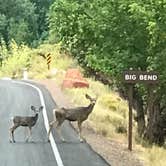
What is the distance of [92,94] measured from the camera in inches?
1364

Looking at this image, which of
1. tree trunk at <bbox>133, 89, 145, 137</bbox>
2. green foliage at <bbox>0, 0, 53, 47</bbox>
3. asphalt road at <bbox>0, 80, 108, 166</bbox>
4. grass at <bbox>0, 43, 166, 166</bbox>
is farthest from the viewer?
green foliage at <bbox>0, 0, 53, 47</bbox>

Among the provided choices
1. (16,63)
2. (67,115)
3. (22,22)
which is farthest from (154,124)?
(22,22)

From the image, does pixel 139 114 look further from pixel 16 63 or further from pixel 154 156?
pixel 16 63

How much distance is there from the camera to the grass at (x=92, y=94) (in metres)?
21.9

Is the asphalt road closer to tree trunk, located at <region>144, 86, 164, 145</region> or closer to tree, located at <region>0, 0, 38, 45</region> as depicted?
tree trunk, located at <region>144, 86, 164, 145</region>

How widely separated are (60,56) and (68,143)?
4002 centimetres

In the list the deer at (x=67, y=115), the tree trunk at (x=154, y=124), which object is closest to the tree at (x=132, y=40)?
the tree trunk at (x=154, y=124)

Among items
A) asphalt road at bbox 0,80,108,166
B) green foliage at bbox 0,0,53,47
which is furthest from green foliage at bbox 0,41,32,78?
asphalt road at bbox 0,80,108,166

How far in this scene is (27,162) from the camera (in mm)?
15000

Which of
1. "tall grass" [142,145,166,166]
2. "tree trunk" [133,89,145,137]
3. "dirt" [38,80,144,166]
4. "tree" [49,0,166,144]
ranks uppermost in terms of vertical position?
"tree" [49,0,166,144]

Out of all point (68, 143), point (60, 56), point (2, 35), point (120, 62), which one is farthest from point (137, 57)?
point (2, 35)

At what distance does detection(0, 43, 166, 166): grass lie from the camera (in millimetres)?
21922

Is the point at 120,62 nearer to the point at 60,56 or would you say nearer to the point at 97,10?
the point at 97,10

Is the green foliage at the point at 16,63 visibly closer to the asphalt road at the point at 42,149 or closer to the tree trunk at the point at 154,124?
the asphalt road at the point at 42,149
